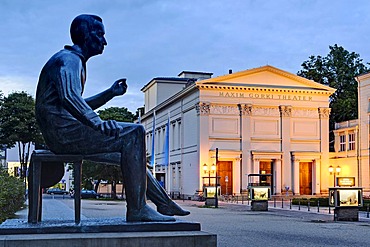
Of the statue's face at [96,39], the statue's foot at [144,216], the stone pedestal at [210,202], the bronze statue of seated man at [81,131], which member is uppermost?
the statue's face at [96,39]

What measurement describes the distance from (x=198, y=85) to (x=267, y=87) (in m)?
7.87

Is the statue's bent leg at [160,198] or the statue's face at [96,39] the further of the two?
the statue's bent leg at [160,198]

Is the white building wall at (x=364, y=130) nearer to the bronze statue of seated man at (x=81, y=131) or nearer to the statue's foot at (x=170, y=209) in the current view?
the statue's foot at (x=170, y=209)

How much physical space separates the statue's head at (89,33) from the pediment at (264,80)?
55.2 meters

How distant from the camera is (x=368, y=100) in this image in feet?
201

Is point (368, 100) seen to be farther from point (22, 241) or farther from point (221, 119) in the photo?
point (22, 241)

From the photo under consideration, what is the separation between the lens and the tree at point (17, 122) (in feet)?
153

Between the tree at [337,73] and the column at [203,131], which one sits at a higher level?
the tree at [337,73]

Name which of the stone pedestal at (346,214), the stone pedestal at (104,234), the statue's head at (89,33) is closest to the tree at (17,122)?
the stone pedestal at (346,214)

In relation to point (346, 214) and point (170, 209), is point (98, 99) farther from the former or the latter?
point (346, 214)

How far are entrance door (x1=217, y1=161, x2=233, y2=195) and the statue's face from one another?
56717mm

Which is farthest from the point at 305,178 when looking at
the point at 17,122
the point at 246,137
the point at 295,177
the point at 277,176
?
the point at 17,122

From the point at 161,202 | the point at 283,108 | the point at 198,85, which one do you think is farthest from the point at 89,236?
the point at 283,108

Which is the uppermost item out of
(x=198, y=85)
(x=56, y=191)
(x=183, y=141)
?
(x=198, y=85)
